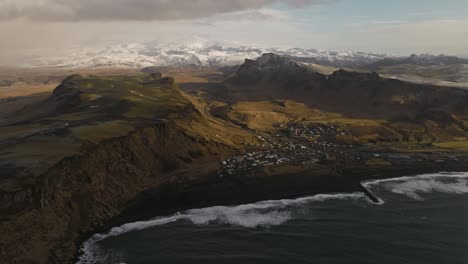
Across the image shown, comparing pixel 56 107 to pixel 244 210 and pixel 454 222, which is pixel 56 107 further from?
pixel 454 222

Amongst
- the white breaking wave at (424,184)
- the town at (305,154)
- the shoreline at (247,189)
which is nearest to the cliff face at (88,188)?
the shoreline at (247,189)

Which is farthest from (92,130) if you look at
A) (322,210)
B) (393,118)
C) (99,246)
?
(393,118)

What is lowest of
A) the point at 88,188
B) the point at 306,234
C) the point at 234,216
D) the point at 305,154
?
the point at 234,216

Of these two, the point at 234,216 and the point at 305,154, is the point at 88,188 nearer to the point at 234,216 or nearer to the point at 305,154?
the point at 234,216

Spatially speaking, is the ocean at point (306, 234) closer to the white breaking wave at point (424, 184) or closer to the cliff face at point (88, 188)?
the white breaking wave at point (424, 184)

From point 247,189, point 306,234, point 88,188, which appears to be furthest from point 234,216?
point 88,188

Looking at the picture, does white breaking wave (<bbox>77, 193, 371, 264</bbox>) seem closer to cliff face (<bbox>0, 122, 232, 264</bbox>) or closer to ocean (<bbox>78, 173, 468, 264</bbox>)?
ocean (<bbox>78, 173, 468, 264</bbox>)
